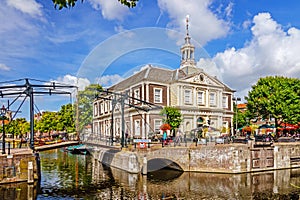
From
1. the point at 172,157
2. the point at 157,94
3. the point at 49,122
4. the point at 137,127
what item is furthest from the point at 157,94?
the point at 49,122

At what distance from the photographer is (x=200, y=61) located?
1953cm

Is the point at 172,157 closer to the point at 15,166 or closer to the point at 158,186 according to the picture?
the point at 158,186

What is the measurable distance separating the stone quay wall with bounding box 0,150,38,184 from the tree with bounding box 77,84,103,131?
6228 millimetres

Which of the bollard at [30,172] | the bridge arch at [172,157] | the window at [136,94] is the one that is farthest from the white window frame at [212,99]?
the bollard at [30,172]

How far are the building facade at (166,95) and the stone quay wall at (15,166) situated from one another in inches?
242

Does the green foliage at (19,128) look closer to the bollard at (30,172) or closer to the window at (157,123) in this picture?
the bollard at (30,172)

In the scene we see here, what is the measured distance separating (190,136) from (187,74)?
10.6 m

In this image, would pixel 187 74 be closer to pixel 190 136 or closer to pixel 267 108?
pixel 190 136

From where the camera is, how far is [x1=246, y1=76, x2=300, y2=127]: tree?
4697cm

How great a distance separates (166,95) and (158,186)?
864cm

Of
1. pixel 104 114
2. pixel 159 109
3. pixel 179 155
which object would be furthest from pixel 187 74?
pixel 179 155

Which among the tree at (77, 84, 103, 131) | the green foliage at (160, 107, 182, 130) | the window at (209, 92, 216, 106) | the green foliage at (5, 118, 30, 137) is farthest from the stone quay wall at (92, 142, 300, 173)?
the green foliage at (5, 118, 30, 137)

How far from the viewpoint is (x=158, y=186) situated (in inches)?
929

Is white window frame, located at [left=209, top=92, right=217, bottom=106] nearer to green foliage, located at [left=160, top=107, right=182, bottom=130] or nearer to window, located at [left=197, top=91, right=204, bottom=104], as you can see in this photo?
window, located at [left=197, top=91, right=204, bottom=104]
